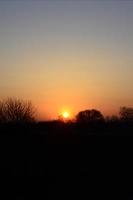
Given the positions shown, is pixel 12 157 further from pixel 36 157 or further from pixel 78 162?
pixel 78 162

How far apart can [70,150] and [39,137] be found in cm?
276

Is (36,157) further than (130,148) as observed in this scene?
No

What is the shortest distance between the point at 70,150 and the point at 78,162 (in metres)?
1.45

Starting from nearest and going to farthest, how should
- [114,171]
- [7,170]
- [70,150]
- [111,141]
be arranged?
[7,170] → [114,171] → [70,150] → [111,141]

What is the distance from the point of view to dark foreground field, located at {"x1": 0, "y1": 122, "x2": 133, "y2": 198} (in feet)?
64.5

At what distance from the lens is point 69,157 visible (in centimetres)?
2233

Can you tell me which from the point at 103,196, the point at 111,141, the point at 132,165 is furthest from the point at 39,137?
the point at 103,196

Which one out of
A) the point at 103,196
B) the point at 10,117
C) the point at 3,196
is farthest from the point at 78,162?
the point at 10,117

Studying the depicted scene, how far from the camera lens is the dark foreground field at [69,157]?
774 inches

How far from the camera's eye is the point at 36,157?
2180 cm

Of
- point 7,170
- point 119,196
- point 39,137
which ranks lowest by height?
point 119,196

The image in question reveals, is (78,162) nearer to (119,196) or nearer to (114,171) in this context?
(114,171)

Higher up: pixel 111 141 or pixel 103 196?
pixel 111 141

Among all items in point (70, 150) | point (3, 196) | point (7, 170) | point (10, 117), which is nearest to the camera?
point (3, 196)
